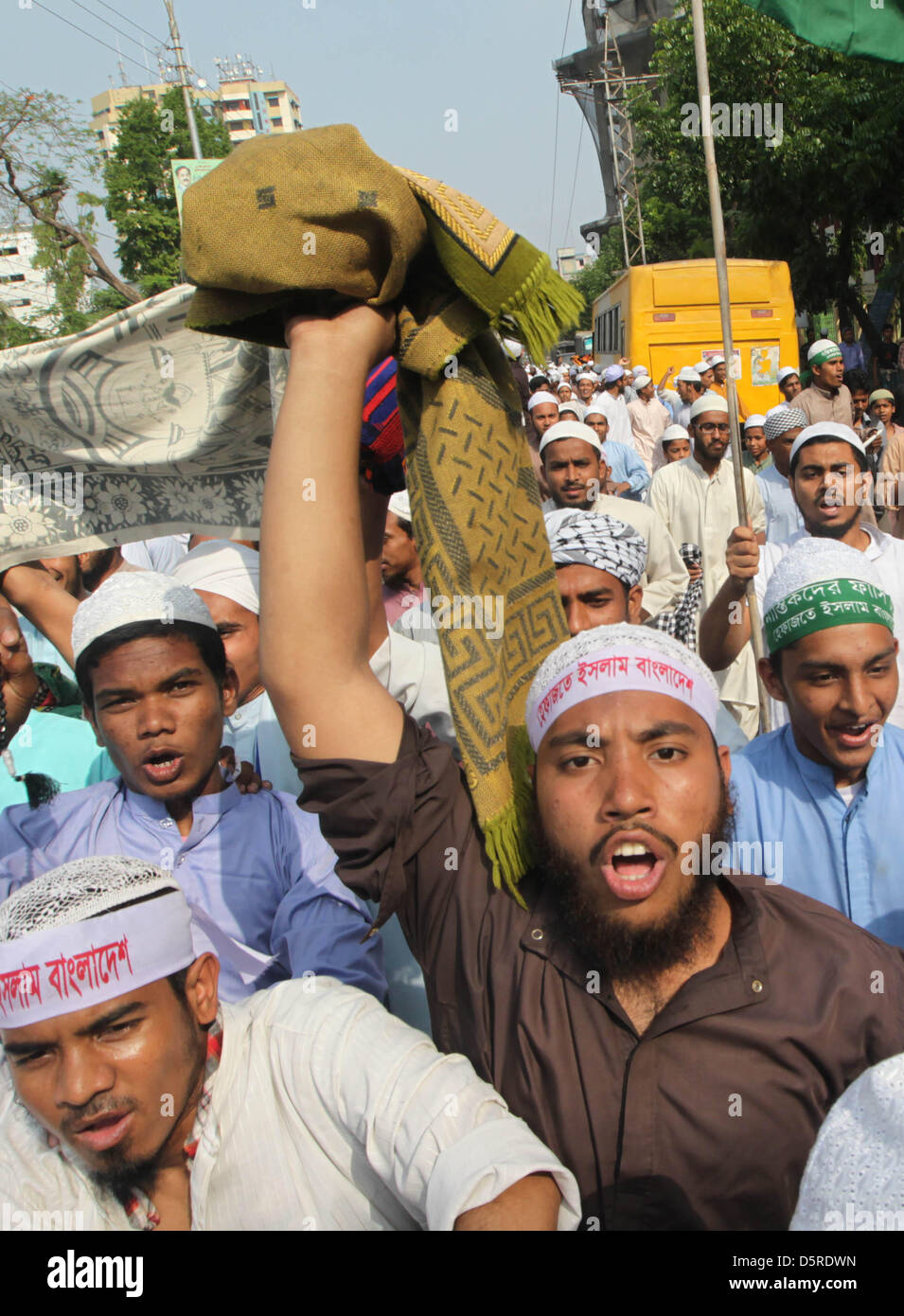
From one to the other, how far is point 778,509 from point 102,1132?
5.38m

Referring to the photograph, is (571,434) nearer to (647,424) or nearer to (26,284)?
(647,424)

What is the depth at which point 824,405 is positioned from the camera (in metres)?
8.52

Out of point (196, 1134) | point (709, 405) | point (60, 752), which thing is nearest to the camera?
point (196, 1134)

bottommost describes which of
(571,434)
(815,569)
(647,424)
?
(815,569)

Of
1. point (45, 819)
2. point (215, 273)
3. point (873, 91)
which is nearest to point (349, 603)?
point (215, 273)

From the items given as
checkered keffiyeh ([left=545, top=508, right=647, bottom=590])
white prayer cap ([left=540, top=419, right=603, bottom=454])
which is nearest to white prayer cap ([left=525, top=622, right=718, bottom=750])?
checkered keffiyeh ([left=545, top=508, right=647, bottom=590])

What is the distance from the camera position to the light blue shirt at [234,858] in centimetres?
222

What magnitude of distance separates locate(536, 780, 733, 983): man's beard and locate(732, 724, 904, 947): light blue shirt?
0.69 meters

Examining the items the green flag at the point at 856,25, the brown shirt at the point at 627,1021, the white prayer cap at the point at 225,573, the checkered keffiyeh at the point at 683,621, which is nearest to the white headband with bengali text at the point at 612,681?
the brown shirt at the point at 627,1021

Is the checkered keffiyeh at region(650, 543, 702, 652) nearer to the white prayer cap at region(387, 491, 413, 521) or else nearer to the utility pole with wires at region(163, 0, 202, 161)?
the white prayer cap at region(387, 491, 413, 521)

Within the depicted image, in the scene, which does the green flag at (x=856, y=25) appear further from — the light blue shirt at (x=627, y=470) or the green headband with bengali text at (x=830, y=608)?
the light blue shirt at (x=627, y=470)

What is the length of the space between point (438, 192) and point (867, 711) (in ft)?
4.91

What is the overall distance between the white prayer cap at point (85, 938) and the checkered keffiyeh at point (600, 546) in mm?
1680

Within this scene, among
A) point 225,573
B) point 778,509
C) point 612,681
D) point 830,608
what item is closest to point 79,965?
point 612,681
